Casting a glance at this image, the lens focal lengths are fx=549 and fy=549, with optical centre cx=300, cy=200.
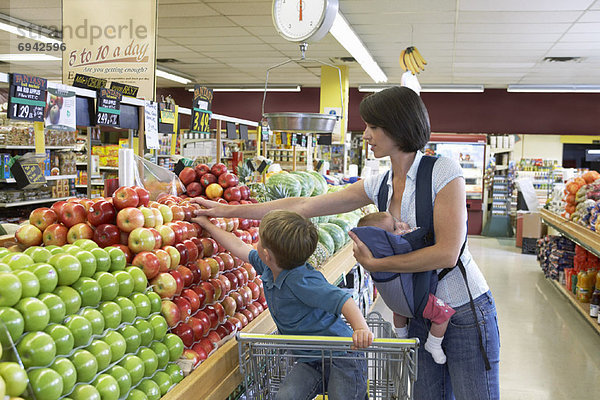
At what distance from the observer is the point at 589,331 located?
527 centimetres

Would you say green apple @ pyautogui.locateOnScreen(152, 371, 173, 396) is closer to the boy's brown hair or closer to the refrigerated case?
the boy's brown hair

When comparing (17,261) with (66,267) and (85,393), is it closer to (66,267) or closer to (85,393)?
(66,267)

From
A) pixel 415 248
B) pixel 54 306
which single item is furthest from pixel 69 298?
pixel 415 248

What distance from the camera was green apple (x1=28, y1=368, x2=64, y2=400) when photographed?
113cm

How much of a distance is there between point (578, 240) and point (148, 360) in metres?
5.07

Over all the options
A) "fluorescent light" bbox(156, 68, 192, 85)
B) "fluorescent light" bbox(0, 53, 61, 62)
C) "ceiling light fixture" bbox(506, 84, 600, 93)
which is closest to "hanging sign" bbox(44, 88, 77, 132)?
"fluorescent light" bbox(0, 53, 61, 62)

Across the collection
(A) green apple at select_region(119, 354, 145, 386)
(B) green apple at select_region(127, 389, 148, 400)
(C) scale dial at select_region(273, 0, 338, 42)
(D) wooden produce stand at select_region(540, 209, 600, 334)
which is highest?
(C) scale dial at select_region(273, 0, 338, 42)

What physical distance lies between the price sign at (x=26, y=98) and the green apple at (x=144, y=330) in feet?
2.91

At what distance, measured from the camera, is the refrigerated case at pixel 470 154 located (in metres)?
12.3

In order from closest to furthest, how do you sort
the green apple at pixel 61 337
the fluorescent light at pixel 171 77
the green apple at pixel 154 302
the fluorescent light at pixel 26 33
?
the green apple at pixel 61 337 < the green apple at pixel 154 302 < the fluorescent light at pixel 26 33 < the fluorescent light at pixel 171 77

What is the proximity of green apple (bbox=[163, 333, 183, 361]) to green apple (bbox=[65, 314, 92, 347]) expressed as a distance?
0.40 metres

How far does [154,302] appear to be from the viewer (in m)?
1.70

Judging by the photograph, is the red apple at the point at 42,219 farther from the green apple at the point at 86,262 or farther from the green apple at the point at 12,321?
the green apple at the point at 12,321

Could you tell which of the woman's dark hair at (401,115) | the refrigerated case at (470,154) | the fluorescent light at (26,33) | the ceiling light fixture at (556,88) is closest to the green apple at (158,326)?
the woman's dark hair at (401,115)
